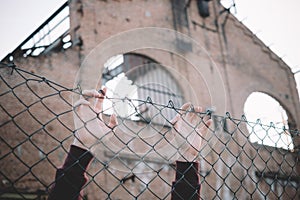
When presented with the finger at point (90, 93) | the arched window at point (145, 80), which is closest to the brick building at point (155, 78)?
the arched window at point (145, 80)

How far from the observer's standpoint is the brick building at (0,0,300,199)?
4098 millimetres

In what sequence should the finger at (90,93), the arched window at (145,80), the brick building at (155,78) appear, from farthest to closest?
the arched window at (145,80) < the brick building at (155,78) < the finger at (90,93)

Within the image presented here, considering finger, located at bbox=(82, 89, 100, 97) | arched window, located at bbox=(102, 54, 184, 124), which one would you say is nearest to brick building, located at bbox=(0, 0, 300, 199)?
arched window, located at bbox=(102, 54, 184, 124)

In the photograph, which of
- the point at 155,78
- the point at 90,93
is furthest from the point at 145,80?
the point at 90,93

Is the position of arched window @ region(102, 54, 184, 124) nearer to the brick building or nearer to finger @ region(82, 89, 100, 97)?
the brick building

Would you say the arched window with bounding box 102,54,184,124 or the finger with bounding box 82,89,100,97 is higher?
the arched window with bounding box 102,54,184,124

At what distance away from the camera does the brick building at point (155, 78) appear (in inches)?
161

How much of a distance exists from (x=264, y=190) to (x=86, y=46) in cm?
378

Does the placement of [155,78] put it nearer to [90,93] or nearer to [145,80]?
[145,80]

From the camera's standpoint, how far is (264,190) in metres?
6.05

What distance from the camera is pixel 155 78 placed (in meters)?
5.97

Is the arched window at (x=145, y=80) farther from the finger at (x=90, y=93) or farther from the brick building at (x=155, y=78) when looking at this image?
the finger at (x=90, y=93)

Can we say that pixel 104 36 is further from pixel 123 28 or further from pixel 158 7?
pixel 158 7

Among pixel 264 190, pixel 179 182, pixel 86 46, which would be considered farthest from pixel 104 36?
pixel 179 182
